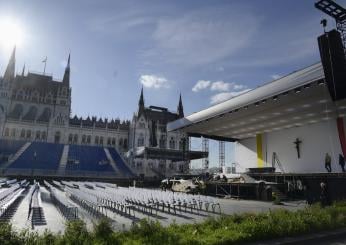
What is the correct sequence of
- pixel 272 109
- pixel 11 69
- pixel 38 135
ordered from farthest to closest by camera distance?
1. pixel 11 69
2. pixel 38 135
3. pixel 272 109

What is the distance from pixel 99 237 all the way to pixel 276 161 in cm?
3327

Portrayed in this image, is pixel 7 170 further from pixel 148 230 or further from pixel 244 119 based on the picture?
pixel 148 230

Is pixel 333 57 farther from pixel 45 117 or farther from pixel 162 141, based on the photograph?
pixel 45 117

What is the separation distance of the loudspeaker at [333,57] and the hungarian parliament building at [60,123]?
165 ft

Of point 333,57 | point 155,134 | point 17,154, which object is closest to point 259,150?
point 333,57

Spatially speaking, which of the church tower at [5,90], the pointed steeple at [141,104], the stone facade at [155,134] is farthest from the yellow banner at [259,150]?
the church tower at [5,90]

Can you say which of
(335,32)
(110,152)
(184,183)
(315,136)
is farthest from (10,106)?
(335,32)

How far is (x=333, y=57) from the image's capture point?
1527 cm

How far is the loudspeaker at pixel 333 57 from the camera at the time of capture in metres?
15.1

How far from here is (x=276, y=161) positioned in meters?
35.2

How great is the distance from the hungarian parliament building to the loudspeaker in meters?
50.3

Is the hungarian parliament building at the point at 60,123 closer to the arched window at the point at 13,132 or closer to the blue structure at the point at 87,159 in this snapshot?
the arched window at the point at 13,132

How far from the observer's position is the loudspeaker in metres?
15.1

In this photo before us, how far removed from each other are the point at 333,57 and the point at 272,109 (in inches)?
423
